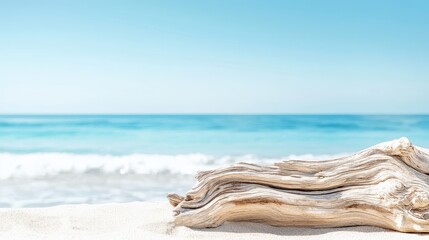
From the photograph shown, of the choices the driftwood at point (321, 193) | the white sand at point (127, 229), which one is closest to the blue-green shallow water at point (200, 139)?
the white sand at point (127, 229)

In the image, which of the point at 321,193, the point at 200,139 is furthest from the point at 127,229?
the point at 200,139

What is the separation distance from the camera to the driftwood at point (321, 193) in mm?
3529

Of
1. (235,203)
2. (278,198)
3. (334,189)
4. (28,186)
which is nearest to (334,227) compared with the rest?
(334,189)

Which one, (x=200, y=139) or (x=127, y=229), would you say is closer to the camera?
(x=127, y=229)

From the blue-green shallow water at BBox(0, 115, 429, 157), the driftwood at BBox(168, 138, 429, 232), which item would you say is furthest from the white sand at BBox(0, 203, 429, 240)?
the blue-green shallow water at BBox(0, 115, 429, 157)

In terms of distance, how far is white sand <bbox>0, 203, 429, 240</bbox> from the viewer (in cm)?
344

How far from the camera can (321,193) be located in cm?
364

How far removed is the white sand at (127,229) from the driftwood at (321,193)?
0.29 ft

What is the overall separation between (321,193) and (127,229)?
161cm

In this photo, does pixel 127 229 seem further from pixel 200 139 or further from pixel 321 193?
pixel 200 139

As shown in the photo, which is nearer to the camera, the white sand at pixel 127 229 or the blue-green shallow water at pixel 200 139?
the white sand at pixel 127 229

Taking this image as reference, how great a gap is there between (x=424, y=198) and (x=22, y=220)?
3.34m

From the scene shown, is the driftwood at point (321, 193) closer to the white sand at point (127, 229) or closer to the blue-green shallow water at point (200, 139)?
the white sand at point (127, 229)

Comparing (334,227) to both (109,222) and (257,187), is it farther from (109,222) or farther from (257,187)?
(109,222)
